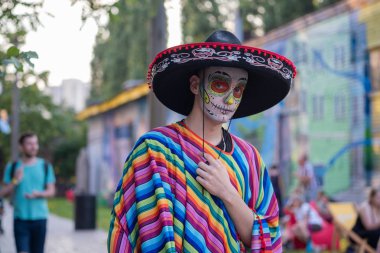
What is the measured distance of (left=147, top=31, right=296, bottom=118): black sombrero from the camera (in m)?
3.23

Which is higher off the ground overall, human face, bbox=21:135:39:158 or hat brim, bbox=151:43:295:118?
hat brim, bbox=151:43:295:118

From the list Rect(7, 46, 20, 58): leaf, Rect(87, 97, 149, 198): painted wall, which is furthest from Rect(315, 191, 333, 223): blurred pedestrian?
Rect(87, 97, 149, 198): painted wall

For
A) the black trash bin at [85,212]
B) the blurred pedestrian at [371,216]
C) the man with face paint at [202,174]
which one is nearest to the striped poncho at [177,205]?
the man with face paint at [202,174]

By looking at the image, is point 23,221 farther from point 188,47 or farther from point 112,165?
point 112,165

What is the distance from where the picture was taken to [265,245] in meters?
3.21

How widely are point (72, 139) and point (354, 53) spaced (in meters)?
40.1

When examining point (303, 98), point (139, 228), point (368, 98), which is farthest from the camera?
point (303, 98)

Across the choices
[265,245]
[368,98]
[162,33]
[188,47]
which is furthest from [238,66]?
[368,98]

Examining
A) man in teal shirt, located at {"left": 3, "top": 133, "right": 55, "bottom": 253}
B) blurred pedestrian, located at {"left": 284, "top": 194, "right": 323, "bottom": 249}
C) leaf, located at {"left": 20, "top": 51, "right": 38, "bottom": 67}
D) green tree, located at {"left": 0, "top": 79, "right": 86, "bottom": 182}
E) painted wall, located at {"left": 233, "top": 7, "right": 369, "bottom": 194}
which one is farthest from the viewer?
green tree, located at {"left": 0, "top": 79, "right": 86, "bottom": 182}

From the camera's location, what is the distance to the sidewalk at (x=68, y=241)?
43.7 feet

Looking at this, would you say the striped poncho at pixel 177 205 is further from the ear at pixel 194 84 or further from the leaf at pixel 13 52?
the leaf at pixel 13 52

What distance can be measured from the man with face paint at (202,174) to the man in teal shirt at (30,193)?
4122mm

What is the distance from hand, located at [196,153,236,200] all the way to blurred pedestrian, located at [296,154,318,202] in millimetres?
13257

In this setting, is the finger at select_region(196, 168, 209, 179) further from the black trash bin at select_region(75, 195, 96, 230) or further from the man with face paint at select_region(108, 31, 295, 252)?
the black trash bin at select_region(75, 195, 96, 230)
